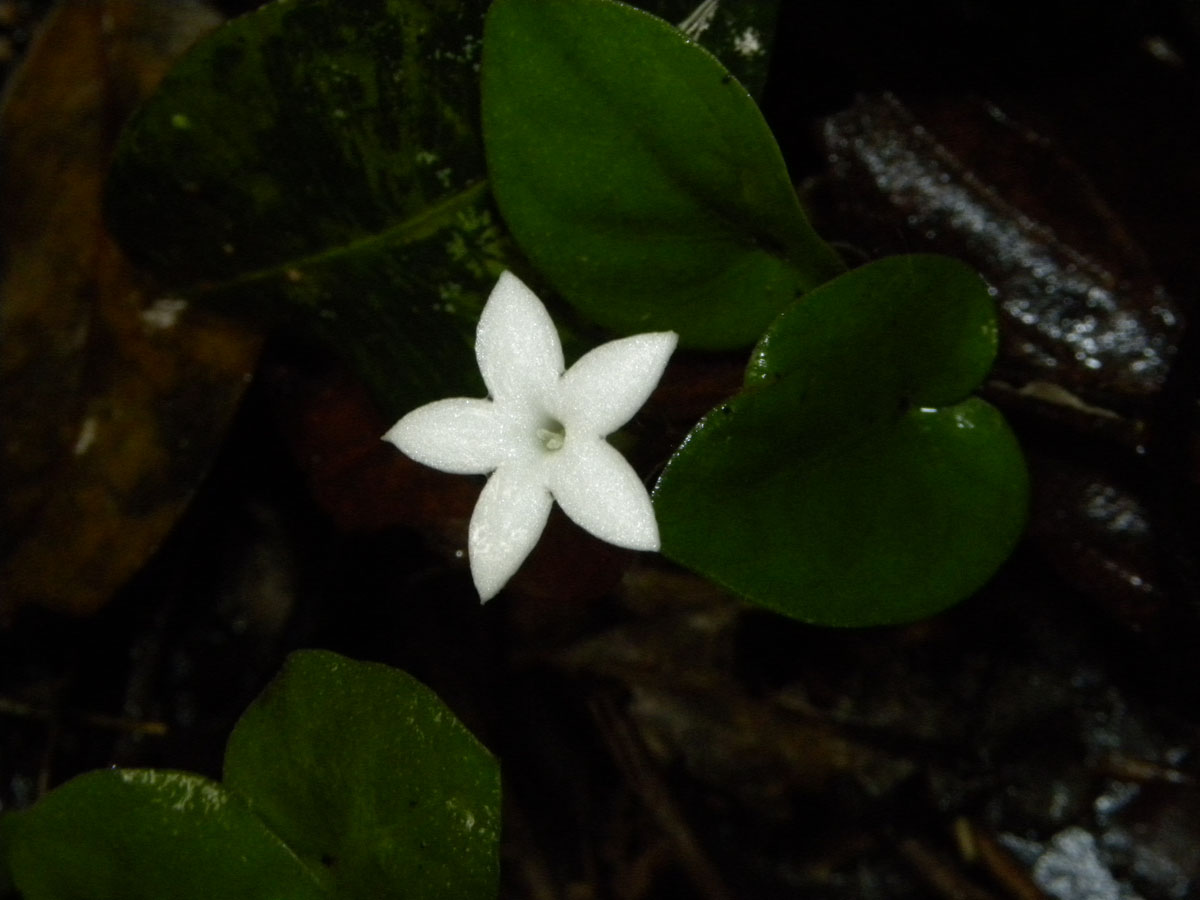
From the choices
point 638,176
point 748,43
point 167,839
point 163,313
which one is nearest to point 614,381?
point 638,176

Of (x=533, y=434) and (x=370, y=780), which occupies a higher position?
(x=533, y=434)

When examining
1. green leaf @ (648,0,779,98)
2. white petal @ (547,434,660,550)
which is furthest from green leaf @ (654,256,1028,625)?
green leaf @ (648,0,779,98)

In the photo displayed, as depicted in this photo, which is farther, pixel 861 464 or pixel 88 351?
pixel 88 351

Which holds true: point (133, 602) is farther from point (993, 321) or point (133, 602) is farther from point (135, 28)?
point (993, 321)

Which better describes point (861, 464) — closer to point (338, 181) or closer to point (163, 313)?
point (338, 181)

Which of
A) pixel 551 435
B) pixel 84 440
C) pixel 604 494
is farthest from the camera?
pixel 84 440

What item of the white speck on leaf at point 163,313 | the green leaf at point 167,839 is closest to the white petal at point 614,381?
the green leaf at point 167,839

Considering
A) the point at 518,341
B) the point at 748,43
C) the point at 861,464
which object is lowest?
the point at 861,464
